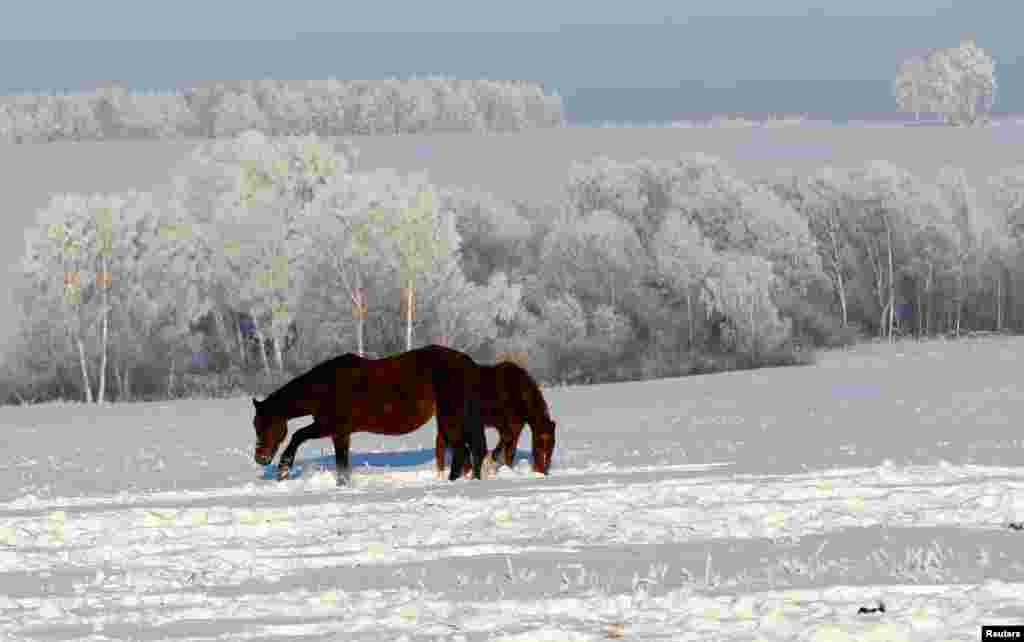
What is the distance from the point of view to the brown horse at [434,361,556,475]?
19906 millimetres

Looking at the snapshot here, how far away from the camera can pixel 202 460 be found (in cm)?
2819

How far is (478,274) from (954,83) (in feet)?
307

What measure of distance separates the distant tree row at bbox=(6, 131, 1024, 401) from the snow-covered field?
37.7 meters

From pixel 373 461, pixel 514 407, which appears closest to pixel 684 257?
pixel 373 461

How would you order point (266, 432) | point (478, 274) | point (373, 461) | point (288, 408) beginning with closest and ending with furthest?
1. point (288, 408)
2. point (266, 432)
3. point (373, 461)
4. point (478, 274)

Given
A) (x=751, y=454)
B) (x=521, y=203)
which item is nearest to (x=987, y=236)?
(x=521, y=203)

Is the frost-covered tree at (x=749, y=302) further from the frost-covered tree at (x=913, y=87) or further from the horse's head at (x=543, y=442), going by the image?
the frost-covered tree at (x=913, y=87)

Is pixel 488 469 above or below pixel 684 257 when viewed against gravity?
below

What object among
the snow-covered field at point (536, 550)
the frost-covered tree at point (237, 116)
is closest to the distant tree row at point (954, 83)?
the frost-covered tree at point (237, 116)

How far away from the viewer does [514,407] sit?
65.7 ft

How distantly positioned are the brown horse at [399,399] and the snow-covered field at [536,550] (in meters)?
0.57

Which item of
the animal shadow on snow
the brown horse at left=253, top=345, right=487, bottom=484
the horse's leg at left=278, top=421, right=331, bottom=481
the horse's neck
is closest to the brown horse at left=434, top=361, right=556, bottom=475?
the brown horse at left=253, top=345, right=487, bottom=484

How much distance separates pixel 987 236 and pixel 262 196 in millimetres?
30877

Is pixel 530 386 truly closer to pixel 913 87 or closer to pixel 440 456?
pixel 440 456
